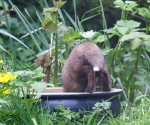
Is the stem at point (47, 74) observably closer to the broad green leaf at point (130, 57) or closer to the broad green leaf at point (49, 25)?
the broad green leaf at point (49, 25)

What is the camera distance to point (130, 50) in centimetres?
358

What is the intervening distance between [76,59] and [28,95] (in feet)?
1.17

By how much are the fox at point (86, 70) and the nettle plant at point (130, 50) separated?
0.49 m

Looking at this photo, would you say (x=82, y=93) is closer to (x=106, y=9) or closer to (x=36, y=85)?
(x=36, y=85)

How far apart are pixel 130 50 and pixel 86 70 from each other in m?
0.81

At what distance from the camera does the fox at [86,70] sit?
9.32 ft

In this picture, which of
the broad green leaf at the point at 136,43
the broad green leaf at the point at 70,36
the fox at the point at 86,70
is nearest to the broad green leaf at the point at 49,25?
the broad green leaf at the point at 70,36

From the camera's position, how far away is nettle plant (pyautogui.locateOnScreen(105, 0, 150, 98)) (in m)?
3.44

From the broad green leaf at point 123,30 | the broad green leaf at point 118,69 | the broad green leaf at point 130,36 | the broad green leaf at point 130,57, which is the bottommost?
the broad green leaf at point 118,69

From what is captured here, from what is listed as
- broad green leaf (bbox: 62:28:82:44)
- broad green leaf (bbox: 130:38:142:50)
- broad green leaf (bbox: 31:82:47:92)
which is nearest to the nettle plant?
broad green leaf (bbox: 130:38:142:50)

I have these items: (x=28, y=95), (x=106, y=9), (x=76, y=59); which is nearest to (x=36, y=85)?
(x=28, y=95)

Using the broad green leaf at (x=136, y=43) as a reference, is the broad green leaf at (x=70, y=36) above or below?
above

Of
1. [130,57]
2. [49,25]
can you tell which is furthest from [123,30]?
[49,25]

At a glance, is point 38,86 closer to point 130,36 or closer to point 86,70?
point 86,70
